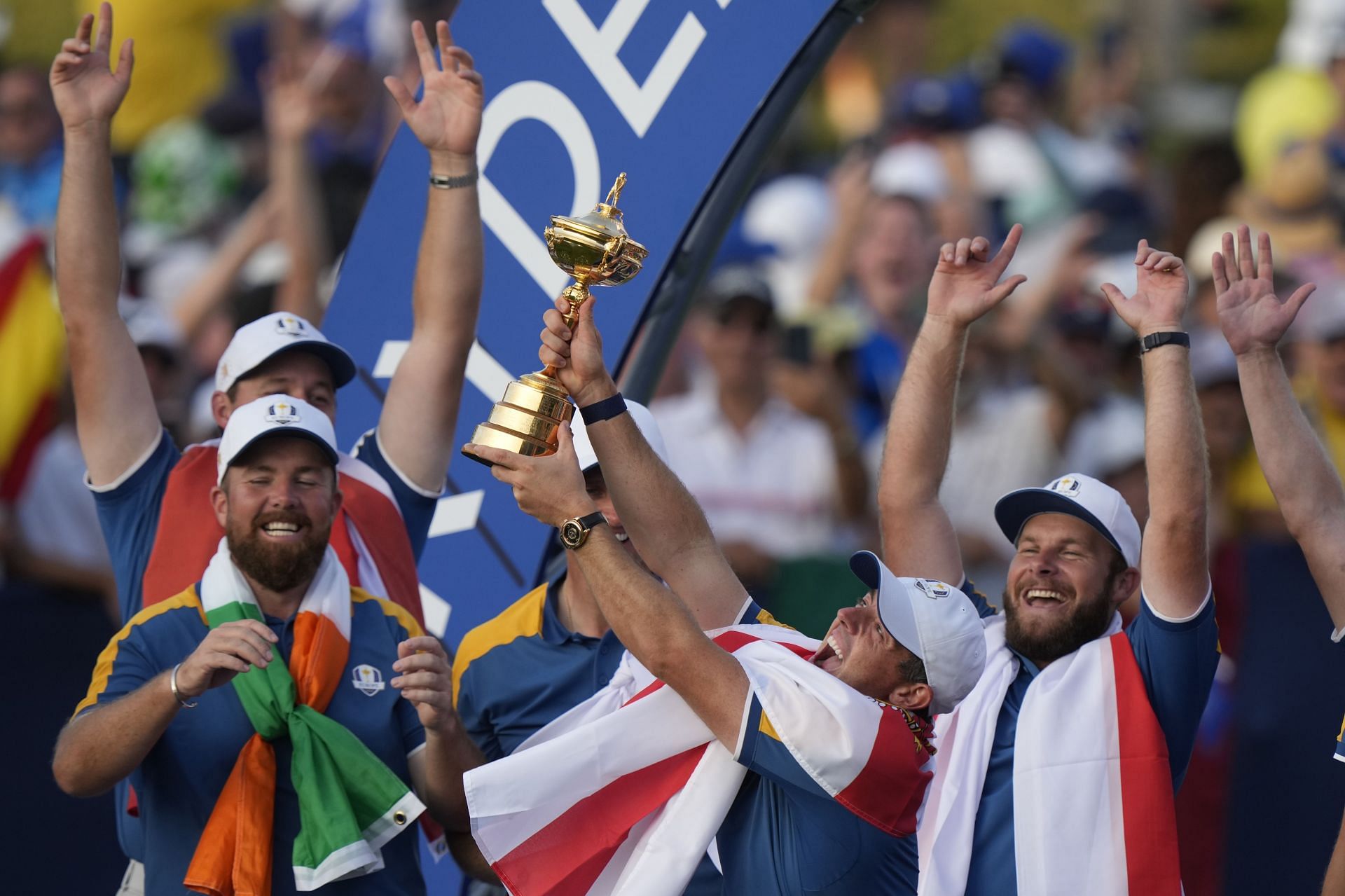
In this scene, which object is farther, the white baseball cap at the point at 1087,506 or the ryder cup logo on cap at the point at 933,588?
the white baseball cap at the point at 1087,506

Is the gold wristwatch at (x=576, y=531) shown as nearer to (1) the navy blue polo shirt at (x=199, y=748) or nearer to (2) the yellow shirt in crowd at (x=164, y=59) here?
(1) the navy blue polo shirt at (x=199, y=748)

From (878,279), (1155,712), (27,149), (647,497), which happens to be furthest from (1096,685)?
(27,149)

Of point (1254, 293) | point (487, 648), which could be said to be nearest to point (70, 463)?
point (487, 648)

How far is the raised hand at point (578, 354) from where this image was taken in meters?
4.09

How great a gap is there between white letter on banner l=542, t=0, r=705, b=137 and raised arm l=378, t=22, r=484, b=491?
13.1 inches

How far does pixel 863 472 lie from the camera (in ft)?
25.6

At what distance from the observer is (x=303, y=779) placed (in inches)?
173

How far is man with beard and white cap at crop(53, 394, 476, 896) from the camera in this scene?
429 centimetres

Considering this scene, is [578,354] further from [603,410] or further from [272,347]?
[272,347]

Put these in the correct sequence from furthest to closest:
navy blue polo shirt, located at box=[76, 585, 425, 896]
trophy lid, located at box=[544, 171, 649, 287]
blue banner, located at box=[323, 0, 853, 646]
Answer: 1. blue banner, located at box=[323, 0, 853, 646]
2. navy blue polo shirt, located at box=[76, 585, 425, 896]
3. trophy lid, located at box=[544, 171, 649, 287]

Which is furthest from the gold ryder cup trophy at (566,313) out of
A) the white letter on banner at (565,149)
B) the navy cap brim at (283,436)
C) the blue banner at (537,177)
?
the white letter on banner at (565,149)

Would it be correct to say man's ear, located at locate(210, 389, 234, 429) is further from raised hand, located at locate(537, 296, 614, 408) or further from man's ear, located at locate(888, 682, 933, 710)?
man's ear, located at locate(888, 682, 933, 710)

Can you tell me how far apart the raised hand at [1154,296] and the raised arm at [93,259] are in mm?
2534

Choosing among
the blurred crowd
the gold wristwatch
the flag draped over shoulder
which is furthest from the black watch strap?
the blurred crowd
